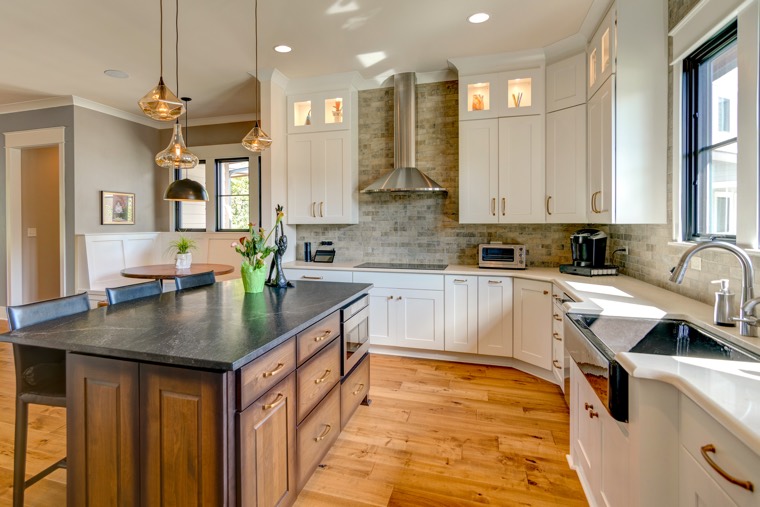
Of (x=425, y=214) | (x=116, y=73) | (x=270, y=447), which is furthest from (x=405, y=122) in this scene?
(x=270, y=447)

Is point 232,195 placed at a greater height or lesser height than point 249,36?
lesser

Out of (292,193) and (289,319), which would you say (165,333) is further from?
(292,193)

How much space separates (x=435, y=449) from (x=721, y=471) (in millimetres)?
1611

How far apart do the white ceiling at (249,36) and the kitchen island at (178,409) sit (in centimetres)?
242

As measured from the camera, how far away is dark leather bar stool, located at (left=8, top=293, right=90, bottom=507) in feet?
5.27

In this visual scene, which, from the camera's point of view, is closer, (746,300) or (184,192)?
(746,300)

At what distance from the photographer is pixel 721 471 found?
2.69ft

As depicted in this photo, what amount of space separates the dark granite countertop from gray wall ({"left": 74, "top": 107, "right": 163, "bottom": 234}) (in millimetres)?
3539

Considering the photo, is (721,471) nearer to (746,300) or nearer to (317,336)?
(746,300)

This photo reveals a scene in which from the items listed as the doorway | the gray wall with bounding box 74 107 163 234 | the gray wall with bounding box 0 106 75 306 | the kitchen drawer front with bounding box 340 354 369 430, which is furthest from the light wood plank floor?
the doorway

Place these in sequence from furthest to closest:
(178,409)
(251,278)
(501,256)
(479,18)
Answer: (501,256)
(479,18)
(251,278)
(178,409)

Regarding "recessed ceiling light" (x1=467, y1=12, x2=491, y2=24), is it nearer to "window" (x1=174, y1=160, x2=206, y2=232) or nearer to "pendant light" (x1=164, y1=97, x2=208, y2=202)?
"pendant light" (x1=164, y1=97, x2=208, y2=202)

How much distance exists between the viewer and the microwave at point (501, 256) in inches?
141

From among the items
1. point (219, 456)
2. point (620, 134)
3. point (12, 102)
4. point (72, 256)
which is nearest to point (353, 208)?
point (620, 134)
